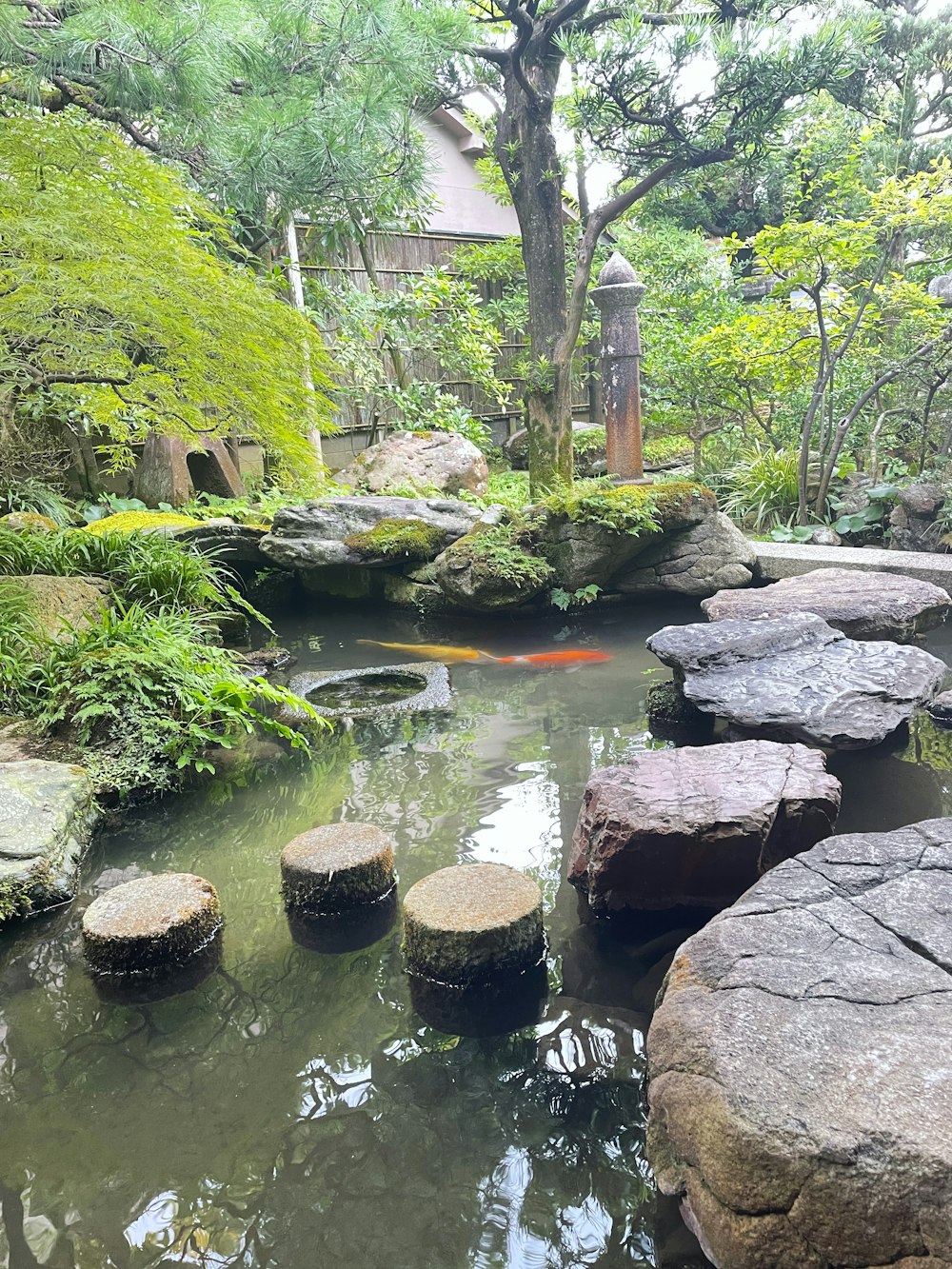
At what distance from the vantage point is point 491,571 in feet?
21.6

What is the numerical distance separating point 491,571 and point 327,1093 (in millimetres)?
4679

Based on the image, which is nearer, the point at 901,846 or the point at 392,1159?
the point at 392,1159

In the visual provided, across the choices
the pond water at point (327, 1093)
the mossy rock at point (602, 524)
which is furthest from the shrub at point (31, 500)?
the pond water at point (327, 1093)

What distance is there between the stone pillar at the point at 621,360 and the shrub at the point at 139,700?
5.66 metres

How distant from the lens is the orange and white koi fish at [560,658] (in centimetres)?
583

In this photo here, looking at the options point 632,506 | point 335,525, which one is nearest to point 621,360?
point 632,506

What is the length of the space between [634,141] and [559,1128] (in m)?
8.99

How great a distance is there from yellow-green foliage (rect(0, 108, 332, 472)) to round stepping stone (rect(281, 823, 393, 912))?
9.18 ft

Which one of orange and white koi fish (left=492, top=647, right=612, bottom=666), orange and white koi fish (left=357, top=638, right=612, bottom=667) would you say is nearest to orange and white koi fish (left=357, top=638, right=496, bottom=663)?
orange and white koi fish (left=357, top=638, right=612, bottom=667)

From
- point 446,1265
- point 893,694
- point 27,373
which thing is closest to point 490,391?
point 27,373

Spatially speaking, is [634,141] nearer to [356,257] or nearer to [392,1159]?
[356,257]

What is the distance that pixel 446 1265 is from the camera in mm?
1764

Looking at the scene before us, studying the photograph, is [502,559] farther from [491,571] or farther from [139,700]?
[139,700]

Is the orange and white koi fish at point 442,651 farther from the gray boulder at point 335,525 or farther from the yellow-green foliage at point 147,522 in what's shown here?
the yellow-green foliage at point 147,522
